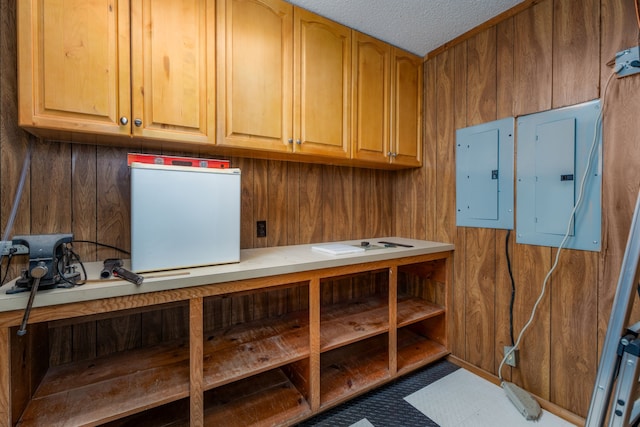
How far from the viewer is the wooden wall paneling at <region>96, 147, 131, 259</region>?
1.44 metres

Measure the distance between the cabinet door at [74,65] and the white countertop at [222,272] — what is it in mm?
642

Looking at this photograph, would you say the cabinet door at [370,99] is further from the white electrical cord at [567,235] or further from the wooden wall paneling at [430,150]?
the white electrical cord at [567,235]

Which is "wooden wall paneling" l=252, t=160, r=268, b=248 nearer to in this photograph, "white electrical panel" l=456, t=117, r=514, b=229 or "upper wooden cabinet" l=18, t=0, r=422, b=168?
"upper wooden cabinet" l=18, t=0, r=422, b=168

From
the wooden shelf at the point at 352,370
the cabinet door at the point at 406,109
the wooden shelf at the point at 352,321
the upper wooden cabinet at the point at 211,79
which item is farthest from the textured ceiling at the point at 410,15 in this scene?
the wooden shelf at the point at 352,370

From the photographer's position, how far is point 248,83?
1487 mm

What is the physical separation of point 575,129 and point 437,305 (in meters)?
1.40

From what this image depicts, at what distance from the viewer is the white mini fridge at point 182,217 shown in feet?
3.83

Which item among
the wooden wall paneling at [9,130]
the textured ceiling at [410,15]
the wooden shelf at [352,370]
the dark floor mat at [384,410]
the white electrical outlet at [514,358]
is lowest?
the dark floor mat at [384,410]

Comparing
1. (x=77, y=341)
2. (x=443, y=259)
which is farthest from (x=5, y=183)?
(x=443, y=259)

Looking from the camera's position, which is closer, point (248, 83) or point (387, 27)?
point (248, 83)

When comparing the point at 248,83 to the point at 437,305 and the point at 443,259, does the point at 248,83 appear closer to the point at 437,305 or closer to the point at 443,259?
the point at 443,259

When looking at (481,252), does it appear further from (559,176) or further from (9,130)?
(9,130)

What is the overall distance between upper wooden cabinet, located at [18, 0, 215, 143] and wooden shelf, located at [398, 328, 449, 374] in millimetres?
1853

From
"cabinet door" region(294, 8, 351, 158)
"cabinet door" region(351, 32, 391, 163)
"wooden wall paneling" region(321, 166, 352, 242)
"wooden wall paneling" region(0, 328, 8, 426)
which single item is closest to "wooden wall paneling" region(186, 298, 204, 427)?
"wooden wall paneling" region(0, 328, 8, 426)
